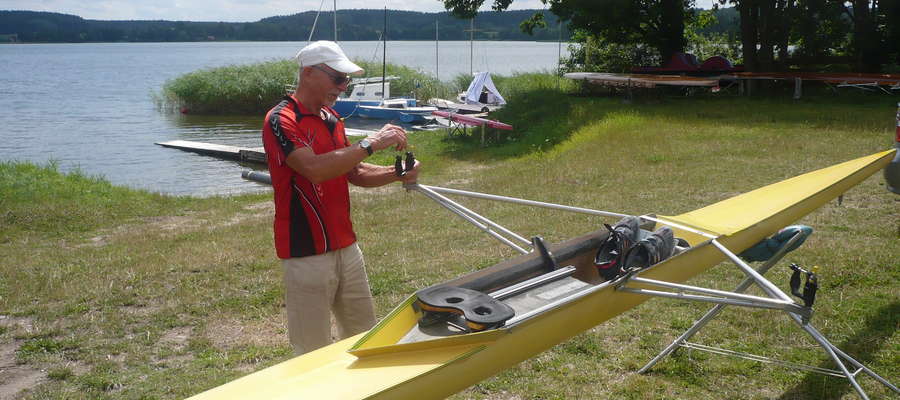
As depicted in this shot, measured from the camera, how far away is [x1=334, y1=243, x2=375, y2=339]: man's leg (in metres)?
3.41

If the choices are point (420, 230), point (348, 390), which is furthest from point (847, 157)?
point (348, 390)

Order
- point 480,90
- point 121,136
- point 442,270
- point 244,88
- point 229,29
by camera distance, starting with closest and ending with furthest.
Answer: point 442,270 → point 480,90 → point 121,136 → point 244,88 → point 229,29

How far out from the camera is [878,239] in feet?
22.3

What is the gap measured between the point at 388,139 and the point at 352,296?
0.87 meters

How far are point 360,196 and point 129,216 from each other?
361 centimetres

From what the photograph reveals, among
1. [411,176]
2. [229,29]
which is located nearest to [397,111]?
[411,176]

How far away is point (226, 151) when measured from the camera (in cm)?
2262

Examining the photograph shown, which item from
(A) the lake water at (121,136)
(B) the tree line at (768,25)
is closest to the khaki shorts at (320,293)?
(A) the lake water at (121,136)

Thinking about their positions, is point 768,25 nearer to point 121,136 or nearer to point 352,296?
point 352,296

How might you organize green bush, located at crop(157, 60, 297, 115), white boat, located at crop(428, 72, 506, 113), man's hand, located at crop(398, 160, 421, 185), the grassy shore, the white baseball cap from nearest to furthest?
the white baseball cap → man's hand, located at crop(398, 160, 421, 185) → the grassy shore → white boat, located at crop(428, 72, 506, 113) → green bush, located at crop(157, 60, 297, 115)

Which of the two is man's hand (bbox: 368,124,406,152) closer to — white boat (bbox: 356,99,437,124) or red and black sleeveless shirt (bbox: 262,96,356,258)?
red and black sleeveless shirt (bbox: 262,96,356,258)

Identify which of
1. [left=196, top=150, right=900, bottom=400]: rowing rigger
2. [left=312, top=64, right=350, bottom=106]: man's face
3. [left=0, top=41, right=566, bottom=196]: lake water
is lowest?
[left=0, top=41, right=566, bottom=196]: lake water

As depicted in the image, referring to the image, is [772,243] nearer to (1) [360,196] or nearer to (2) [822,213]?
(2) [822,213]

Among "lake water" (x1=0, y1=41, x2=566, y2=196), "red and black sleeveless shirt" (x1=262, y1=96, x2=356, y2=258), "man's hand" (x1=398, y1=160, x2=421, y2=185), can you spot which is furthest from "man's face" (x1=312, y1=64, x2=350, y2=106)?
"lake water" (x1=0, y1=41, x2=566, y2=196)
